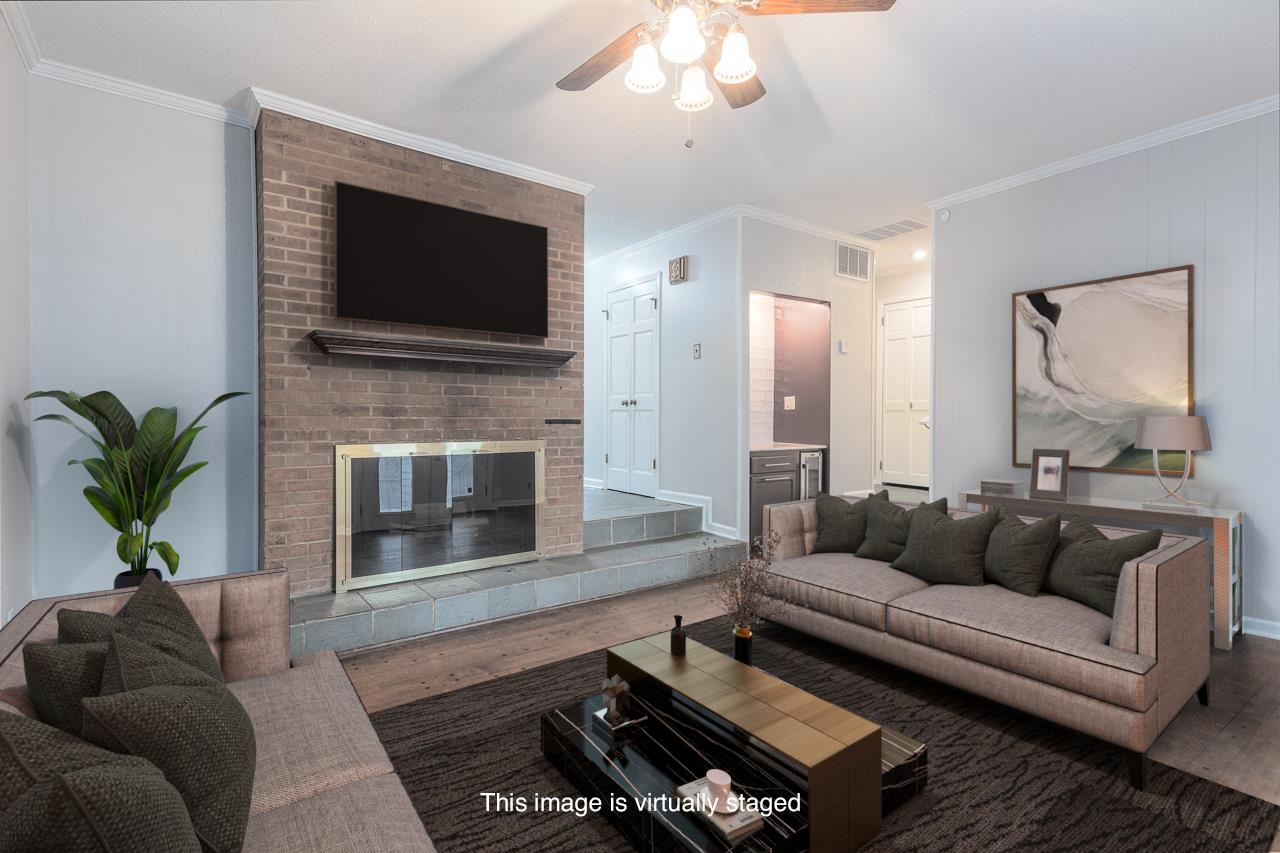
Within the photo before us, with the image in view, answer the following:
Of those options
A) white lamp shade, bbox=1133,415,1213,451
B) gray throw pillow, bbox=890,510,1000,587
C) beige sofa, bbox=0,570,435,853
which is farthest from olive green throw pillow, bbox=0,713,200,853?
white lamp shade, bbox=1133,415,1213,451

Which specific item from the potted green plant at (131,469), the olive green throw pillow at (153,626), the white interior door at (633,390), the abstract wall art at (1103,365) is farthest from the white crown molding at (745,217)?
the olive green throw pillow at (153,626)

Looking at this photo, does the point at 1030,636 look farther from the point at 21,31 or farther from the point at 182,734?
the point at 21,31

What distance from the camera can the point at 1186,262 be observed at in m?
3.70

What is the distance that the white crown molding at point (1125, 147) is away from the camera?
3418 mm

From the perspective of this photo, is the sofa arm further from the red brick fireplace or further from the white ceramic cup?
the white ceramic cup

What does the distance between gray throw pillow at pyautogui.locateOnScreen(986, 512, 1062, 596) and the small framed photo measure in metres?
1.42

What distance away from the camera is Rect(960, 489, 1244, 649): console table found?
3.23 m

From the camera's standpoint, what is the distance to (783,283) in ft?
18.0

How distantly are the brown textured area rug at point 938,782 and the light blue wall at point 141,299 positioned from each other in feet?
6.21

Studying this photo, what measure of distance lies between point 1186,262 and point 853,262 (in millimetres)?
2739

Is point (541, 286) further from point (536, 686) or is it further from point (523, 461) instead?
point (536, 686)

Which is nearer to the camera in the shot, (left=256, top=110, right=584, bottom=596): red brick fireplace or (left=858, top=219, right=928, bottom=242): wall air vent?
(left=256, top=110, right=584, bottom=596): red brick fireplace

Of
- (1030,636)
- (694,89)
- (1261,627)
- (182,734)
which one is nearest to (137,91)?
(694,89)

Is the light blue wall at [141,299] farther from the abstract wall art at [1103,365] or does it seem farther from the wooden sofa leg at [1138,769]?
the abstract wall art at [1103,365]
